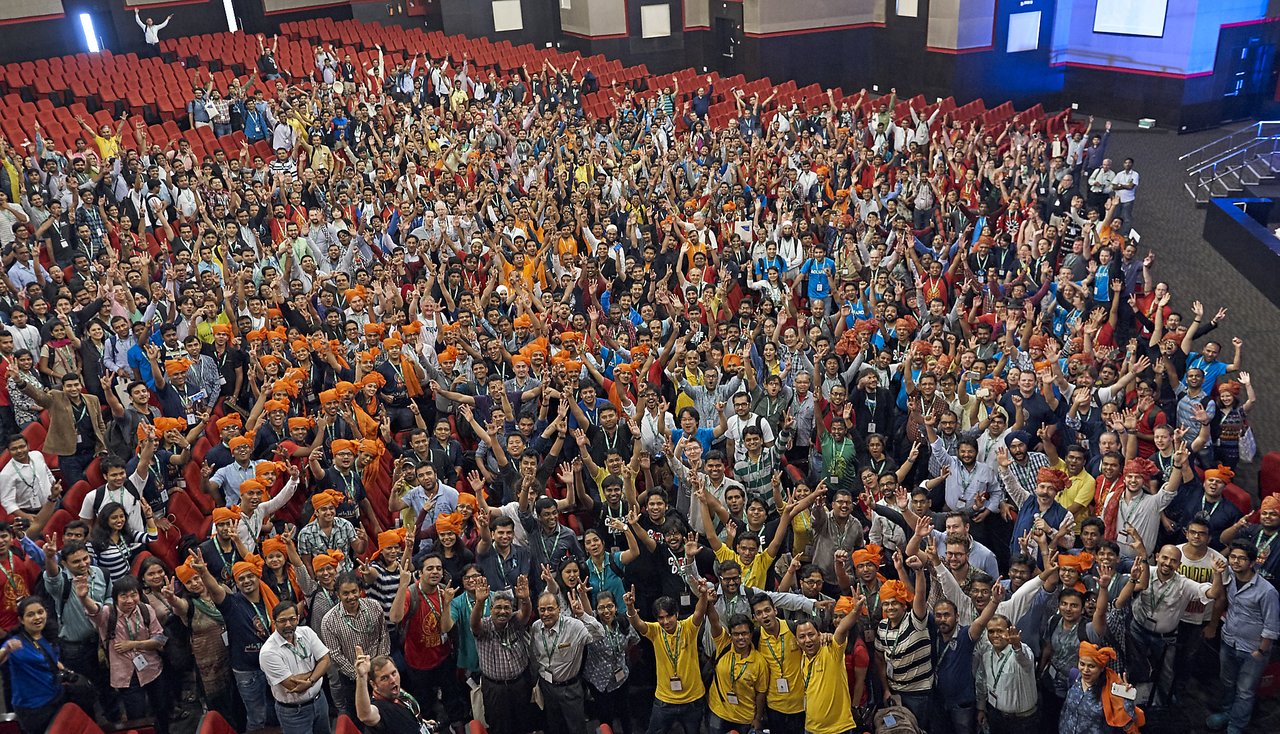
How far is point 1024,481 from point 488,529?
3.30 metres

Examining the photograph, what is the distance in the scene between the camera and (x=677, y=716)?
16.4 feet

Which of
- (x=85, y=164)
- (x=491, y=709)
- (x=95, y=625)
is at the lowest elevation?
(x=491, y=709)

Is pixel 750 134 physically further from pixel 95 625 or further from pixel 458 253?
pixel 95 625

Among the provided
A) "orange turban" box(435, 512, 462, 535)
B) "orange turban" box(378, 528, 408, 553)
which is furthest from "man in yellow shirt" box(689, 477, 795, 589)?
"orange turban" box(378, 528, 408, 553)

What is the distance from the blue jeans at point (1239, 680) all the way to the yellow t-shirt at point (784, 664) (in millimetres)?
2330

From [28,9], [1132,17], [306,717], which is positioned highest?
[28,9]

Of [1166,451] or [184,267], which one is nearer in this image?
[1166,451]

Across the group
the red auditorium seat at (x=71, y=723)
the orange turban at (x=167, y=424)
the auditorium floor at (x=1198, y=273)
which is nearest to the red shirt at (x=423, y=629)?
the red auditorium seat at (x=71, y=723)

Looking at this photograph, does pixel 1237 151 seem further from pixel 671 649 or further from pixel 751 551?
pixel 671 649

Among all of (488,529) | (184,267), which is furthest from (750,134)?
(488,529)

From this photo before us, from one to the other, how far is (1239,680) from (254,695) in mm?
5132

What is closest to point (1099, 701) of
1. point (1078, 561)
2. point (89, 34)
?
point (1078, 561)

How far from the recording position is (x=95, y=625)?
5.22m

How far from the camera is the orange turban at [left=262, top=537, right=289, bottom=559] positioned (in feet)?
17.2
